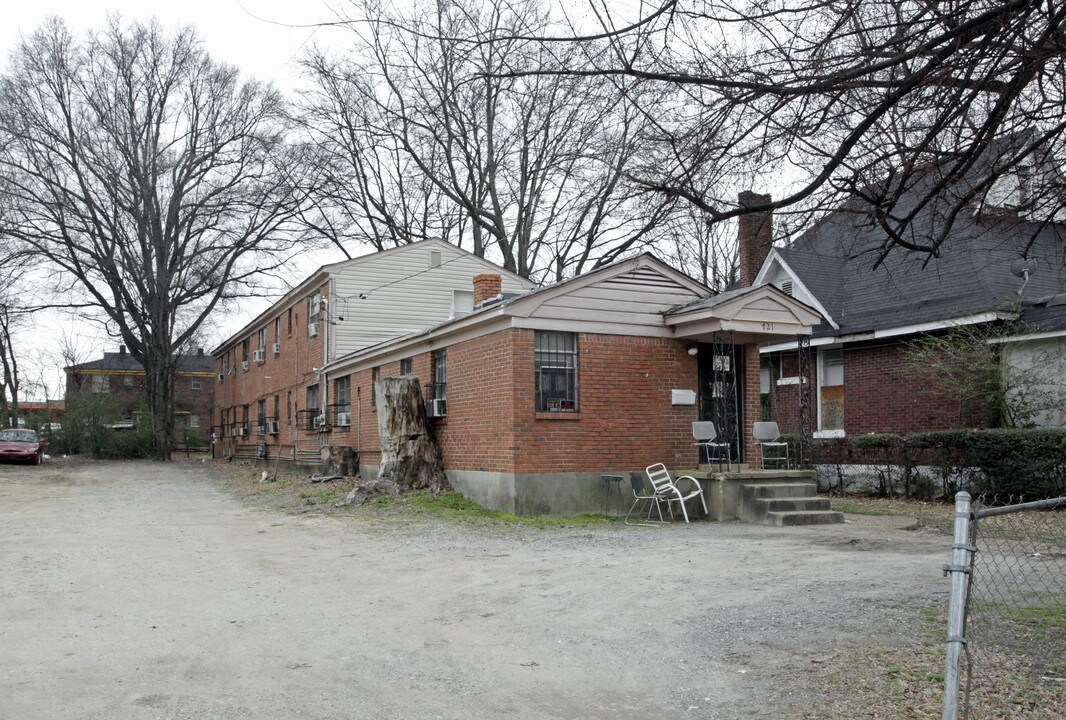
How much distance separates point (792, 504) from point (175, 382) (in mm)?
56034

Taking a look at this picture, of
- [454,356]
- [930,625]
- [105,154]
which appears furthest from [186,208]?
[930,625]

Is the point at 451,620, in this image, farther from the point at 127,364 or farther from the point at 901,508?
the point at 127,364

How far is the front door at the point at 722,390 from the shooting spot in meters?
15.8

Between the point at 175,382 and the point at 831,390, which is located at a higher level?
the point at 175,382

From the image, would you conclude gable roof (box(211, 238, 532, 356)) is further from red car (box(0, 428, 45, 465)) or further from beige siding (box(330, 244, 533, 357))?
red car (box(0, 428, 45, 465))

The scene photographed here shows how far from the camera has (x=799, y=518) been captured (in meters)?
13.9

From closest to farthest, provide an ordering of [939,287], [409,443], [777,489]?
[777,489], [409,443], [939,287]

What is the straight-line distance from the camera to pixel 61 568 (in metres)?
9.70

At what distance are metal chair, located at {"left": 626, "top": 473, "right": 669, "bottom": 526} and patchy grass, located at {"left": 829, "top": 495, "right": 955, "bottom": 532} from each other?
3.51 meters

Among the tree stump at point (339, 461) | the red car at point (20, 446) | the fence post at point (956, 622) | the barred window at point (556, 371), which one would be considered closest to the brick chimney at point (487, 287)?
the tree stump at point (339, 461)

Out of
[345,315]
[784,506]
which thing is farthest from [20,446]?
[784,506]

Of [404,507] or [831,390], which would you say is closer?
[404,507]

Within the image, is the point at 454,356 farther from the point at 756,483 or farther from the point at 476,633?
the point at 476,633

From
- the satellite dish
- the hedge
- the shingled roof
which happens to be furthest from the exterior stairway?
the shingled roof
